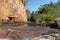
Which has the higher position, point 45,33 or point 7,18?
point 45,33

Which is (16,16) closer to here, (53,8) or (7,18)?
(7,18)

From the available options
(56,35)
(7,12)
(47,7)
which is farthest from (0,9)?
(47,7)

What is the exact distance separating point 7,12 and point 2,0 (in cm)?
61

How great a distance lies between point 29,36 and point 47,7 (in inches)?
1072

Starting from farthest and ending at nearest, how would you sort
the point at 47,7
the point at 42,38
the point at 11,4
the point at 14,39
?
the point at 47,7 < the point at 11,4 < the point at 42,38 < the point at 14,39

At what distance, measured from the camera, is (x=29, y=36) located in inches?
47.5

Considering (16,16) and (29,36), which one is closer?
(29,36)

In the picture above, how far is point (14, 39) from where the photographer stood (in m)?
1.15

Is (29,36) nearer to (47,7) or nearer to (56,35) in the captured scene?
(56,35)

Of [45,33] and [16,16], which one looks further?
[16,16]

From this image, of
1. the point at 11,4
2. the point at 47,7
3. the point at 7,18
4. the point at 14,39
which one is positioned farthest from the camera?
the point at 47,7

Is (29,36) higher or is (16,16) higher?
(29,36)

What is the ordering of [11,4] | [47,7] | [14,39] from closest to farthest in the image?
[14,39]
[11,4]
[47,7]

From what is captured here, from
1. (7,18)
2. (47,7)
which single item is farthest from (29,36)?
(47,7)
